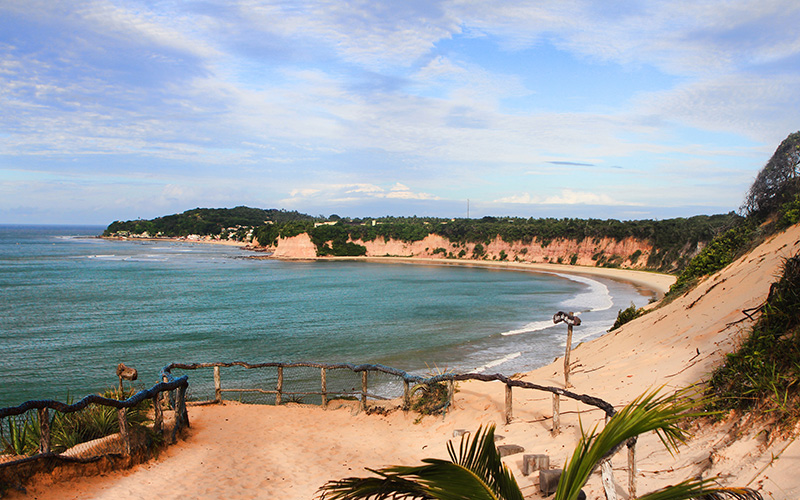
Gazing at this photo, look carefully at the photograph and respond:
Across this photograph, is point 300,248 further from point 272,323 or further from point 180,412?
point 180,412

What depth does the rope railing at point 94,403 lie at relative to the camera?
677cm

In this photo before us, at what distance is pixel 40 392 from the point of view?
53.9ft

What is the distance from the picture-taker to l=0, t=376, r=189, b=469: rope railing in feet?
22.2

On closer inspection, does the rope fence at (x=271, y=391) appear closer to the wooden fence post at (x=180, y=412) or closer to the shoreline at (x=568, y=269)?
the wooden fence post at (x=180, y=412)

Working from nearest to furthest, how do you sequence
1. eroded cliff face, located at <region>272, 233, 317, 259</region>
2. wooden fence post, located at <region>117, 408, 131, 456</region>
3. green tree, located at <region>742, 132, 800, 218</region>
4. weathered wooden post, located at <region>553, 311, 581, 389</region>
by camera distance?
1. wooden fence post, located at <region>117, 408, 131, 456</region>
2. weathered wooden post, located at <region>553, 311, 581, 389</region>
3. green tree, located at <region>742, 132, 800, 218</region>
4. eroded cliff face, located at <region>272, 233, 317, 259</region>

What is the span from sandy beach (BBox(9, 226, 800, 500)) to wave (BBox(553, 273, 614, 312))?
21.1 m

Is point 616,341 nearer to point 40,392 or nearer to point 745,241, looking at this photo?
point 745,241

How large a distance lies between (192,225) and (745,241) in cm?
18586

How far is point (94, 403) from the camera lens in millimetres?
7641

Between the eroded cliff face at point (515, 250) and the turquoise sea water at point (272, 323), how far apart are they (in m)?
17.5

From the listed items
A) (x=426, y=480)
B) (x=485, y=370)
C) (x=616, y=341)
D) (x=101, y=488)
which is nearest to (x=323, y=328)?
(x=485, y=370)

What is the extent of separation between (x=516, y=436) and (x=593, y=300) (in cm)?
3366

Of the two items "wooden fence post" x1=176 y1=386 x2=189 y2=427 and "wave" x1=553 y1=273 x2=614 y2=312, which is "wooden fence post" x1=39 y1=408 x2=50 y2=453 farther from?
"wave" x1=553 y1=273 x2=614 y2=312

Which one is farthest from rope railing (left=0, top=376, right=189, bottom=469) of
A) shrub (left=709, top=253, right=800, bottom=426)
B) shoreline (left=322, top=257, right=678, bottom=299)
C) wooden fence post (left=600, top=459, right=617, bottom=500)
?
shoreline (left=322, top=257, right=678, bottom=299)
